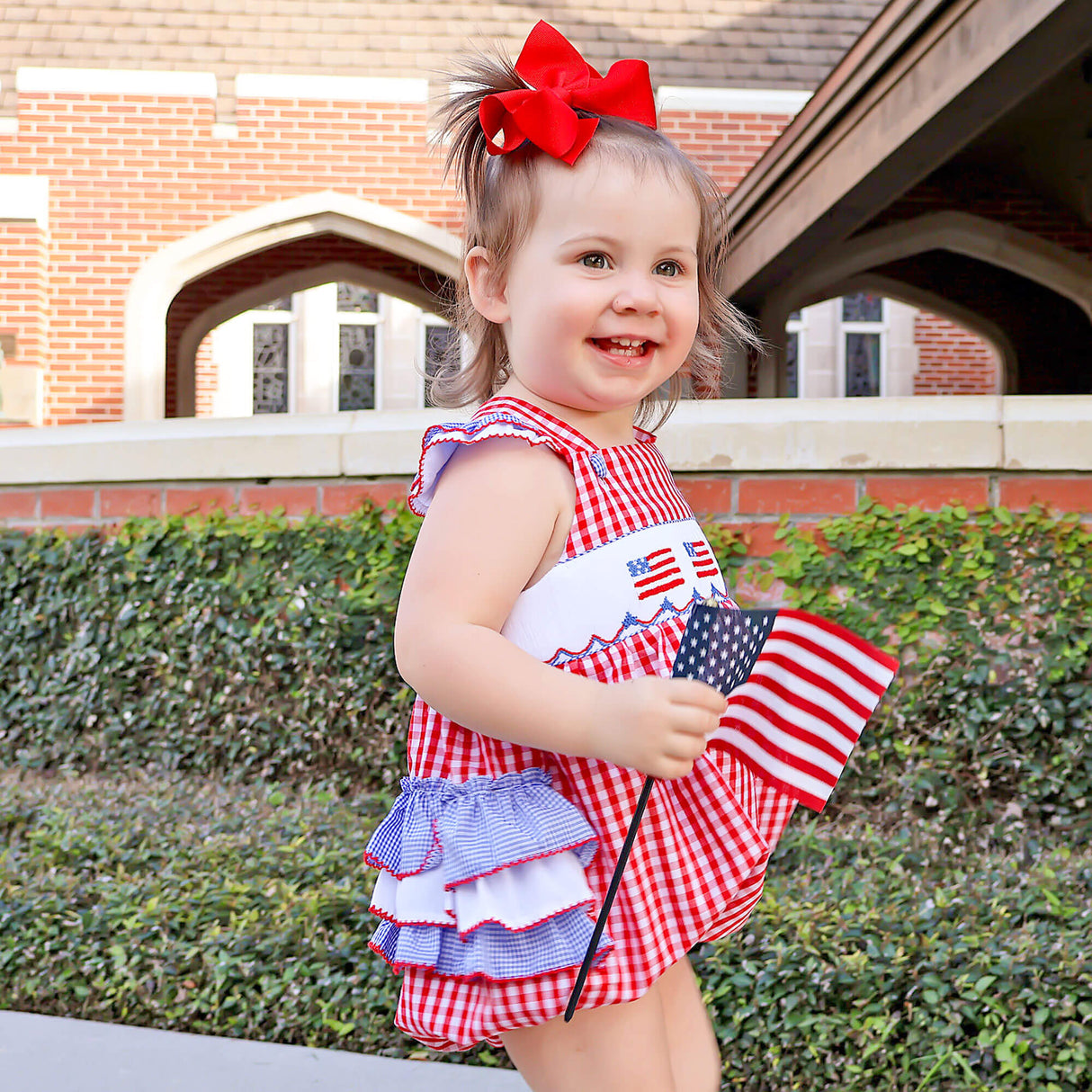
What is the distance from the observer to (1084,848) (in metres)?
3.02

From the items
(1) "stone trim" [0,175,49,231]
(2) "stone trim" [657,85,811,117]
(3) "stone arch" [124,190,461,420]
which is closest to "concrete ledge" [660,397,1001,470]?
(3) "stone arch" [124,190,461,420]

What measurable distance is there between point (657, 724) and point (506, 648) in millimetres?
175

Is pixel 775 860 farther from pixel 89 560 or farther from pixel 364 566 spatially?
pixel 89 560

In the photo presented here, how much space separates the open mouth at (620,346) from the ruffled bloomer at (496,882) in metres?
0.48

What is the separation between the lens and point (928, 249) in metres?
10.0

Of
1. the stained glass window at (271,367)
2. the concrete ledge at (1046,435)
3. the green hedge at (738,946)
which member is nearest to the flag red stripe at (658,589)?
the green hedge at (738,946)

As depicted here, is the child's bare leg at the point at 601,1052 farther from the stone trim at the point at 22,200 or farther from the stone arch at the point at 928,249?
the stone trim at the point at 22,200

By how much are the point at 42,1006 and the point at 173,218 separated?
8.42m

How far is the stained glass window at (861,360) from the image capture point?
15969mm

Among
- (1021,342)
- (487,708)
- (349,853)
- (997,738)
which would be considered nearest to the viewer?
(487,708)

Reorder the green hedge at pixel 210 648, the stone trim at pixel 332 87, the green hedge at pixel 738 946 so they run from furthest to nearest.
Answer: the stone trim at pixel 332 87 → the green hedge at pixel 210 648 → the green hedge at pixel 738 946

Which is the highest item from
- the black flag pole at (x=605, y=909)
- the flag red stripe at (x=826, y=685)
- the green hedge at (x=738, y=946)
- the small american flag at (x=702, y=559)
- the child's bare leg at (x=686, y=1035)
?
the small american flag at (x=702, y=559)

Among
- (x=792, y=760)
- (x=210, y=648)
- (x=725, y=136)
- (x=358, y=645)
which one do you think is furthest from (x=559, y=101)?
(x=725, y=136)

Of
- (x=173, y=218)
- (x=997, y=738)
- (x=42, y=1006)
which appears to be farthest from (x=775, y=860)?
(x=173, y=218)
